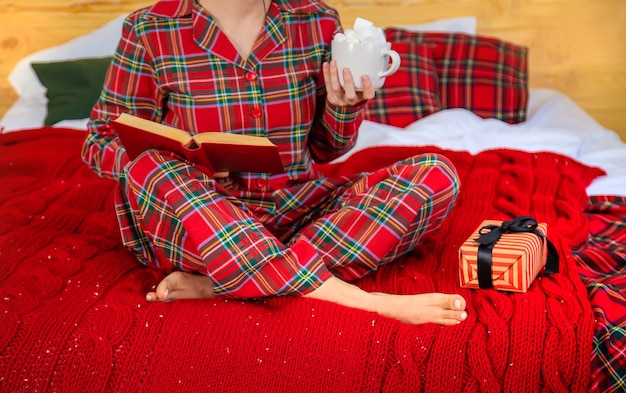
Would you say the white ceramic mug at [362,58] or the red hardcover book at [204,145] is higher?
the white ceramic mug at [362,58]

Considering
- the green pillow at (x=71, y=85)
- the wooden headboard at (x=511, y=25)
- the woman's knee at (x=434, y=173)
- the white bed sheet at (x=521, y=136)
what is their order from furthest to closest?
the wooden headboard at (x=511, y=25) < the green pillow at (x=71, y=85) < the white bed sheet at (x=521, y=136) < the woman's knee at (x=434, y=173)

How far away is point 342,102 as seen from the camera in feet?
4.35

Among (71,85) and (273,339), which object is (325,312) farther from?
(71,85)

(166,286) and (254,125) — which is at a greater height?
(254,125)

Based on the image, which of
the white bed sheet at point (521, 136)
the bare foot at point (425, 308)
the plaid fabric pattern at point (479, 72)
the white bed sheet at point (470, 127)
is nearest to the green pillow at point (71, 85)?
the white bed sheet at point (470, 127)

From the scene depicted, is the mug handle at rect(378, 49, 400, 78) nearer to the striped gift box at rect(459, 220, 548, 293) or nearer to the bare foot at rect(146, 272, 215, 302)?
the striped gift box at rect(459, 220, 548, 293)

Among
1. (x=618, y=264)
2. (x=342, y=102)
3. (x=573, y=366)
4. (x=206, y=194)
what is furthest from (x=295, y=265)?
(x=618, y=264)

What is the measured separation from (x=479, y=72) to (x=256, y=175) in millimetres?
1098

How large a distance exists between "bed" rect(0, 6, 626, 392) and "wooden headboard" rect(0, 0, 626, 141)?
618mm

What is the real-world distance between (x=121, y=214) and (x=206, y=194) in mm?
201

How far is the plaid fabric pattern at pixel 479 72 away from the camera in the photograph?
2.25m

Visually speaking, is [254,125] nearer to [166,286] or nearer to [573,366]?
[166,286]

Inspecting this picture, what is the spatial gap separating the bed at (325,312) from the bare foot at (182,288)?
1.0 inches

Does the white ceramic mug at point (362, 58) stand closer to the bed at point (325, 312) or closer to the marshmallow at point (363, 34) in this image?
the marshmallow at point (363, 34)
